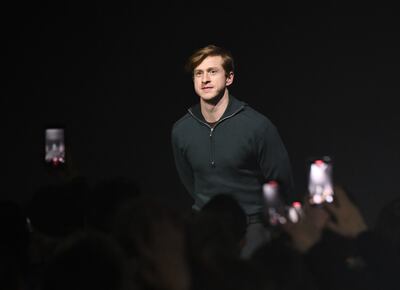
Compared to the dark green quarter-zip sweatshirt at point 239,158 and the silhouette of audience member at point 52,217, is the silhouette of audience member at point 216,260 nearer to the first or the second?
the silhouette of audience member at point 52,217

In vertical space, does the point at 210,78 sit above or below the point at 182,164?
above

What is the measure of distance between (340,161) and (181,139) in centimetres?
118

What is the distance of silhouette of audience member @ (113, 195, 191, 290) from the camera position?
187cm

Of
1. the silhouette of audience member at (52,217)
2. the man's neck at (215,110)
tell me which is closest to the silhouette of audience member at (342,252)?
the silhouette of audience member at (52,217)

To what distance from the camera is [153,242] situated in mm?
1929

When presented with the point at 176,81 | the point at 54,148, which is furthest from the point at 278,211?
the point at 176,81

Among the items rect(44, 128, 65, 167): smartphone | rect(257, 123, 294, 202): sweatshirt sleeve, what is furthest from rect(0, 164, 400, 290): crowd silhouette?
rect(44, 128, 65, 167): smartphone

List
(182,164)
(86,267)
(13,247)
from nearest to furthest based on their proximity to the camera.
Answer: (86,267) → (13,247) → (182,164)

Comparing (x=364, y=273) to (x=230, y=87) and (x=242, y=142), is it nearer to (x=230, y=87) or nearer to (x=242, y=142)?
(x=242, y=142)

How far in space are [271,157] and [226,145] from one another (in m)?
0.19

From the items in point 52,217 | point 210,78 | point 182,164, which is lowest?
point 182,164

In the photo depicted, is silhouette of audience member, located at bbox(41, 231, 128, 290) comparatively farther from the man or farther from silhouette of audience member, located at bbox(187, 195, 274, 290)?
the man

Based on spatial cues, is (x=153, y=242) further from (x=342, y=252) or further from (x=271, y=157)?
(x=271, y=157)

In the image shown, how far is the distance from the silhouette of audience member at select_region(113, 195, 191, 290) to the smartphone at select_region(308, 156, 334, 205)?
1121mm
